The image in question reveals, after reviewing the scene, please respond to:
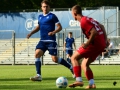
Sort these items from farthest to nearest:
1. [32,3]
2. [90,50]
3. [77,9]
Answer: [32,3], [90,50], [77,9]

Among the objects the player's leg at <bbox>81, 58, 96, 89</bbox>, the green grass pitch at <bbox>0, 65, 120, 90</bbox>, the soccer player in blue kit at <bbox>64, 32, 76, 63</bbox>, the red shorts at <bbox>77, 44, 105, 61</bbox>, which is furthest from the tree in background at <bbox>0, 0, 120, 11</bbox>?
the red shorts at <bbox>77, 44, 105, 61</bbox>

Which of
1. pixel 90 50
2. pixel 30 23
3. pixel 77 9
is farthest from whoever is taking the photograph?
pixel 30 23

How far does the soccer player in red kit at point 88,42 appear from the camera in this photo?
13.3m

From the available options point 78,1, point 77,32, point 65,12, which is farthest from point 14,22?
point 78,1

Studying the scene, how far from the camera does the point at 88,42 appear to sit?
43.7 ft

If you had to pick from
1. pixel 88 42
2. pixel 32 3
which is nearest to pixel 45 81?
pixel 88 42

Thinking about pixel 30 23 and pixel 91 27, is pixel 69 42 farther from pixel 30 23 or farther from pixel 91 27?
pixel 91 27

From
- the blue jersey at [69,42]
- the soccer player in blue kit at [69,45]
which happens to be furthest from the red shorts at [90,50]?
the blue jersey at [69,42]

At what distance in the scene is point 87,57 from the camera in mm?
13695

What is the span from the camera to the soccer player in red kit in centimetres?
1334

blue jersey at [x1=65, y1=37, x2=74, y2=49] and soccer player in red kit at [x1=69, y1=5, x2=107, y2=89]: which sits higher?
blue jersey at [x1=65, y1=37, x2=74, y2=49]

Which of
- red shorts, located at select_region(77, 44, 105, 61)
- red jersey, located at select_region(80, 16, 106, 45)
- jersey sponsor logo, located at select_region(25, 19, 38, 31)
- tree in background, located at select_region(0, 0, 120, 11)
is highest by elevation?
tree in background, located at select_region(0, 0, 120, 11)

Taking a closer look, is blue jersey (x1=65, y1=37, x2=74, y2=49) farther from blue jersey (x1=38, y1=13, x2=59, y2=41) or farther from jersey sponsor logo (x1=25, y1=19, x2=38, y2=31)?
blue jersey (x1=38, y1=13, x2=59, y2=41)

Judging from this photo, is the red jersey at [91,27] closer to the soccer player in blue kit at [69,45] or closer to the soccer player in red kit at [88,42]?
the soccer player in red kit at [88,42]
